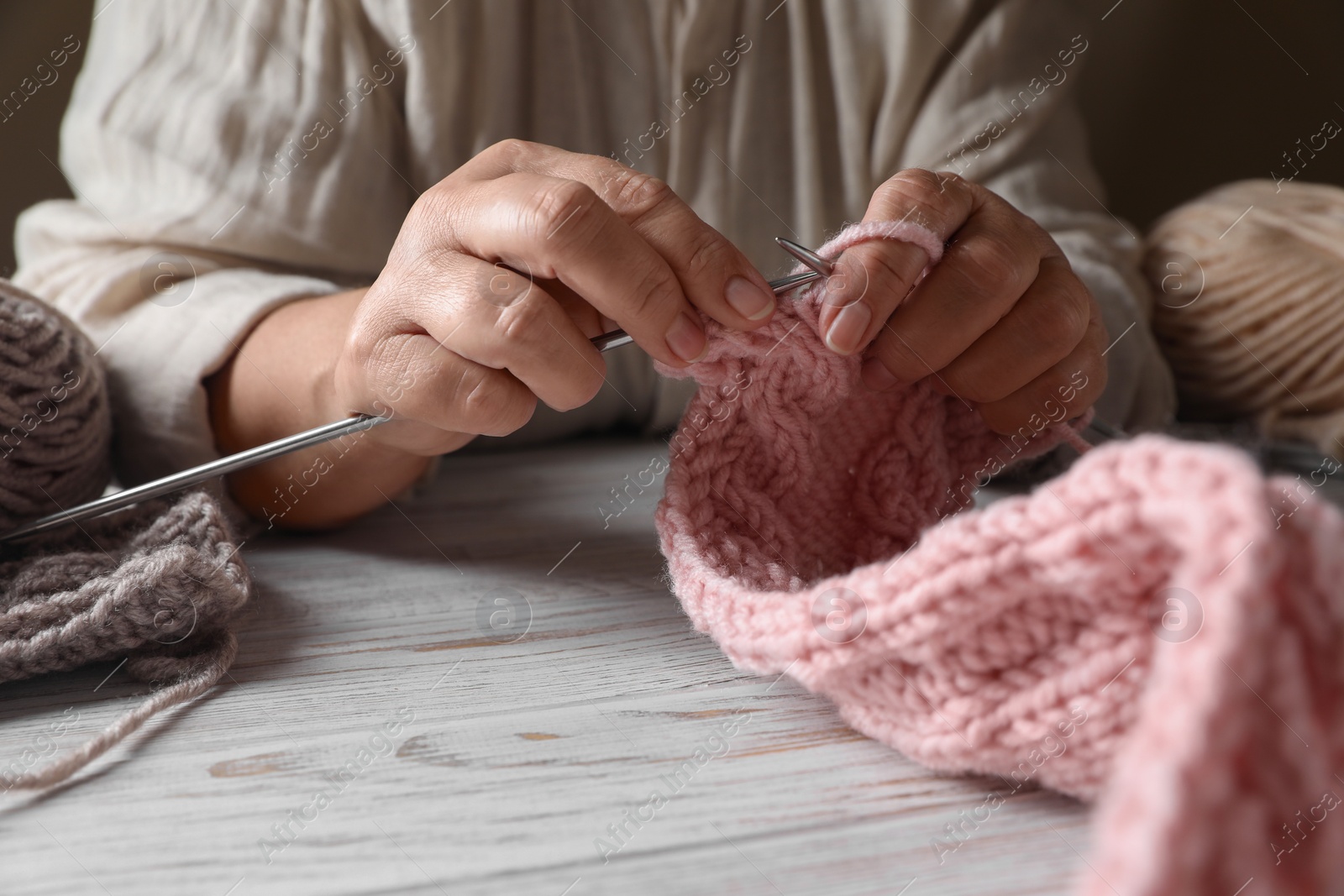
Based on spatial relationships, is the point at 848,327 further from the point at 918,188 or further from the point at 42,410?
the point at 42,410

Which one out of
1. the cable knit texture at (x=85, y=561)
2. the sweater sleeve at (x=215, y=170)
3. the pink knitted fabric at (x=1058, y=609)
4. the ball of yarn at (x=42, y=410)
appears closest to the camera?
the pink knitted fabric at (x=1058, y=609)

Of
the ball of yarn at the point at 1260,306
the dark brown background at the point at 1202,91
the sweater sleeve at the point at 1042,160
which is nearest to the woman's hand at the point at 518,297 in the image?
the sweater sleeve at the point at 1042,160

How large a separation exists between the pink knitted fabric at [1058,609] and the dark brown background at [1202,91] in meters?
0.83

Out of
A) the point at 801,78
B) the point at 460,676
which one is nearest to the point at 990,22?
the point at 801,78


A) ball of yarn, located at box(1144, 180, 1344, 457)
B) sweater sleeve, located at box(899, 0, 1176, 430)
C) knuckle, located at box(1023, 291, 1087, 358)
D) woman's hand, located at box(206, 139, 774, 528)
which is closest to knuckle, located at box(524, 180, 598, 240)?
woman's hand, located at box(206, 139, 774, 528)

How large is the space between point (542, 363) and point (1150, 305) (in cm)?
71

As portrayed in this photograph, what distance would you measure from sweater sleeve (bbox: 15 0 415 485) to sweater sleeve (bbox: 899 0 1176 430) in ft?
1.74

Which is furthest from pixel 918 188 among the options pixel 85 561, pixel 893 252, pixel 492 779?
pixel 85 561

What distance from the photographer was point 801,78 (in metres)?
0.94

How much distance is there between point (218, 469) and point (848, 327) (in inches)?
16.1

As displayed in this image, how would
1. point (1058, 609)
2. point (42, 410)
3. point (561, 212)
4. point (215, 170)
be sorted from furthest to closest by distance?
point (215, 170) < point (42, 410) < point (561, 212) < point (1058, 609)

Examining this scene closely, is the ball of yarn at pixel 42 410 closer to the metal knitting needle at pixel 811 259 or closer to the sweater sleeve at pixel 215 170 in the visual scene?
the sweater sleeve at pixel 215 170

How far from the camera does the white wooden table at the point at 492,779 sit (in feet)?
1.20

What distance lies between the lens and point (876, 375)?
2.06 feet
